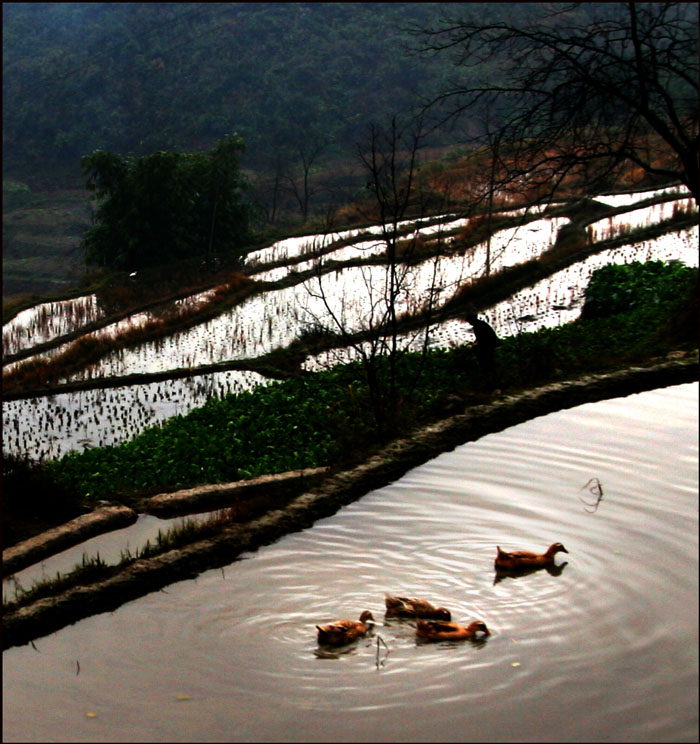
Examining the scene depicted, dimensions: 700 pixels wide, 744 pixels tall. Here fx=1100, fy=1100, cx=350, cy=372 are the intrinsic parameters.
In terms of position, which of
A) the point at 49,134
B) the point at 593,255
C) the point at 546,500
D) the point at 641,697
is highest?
the point at 49,134

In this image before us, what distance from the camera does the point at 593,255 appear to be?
17891 millimetres

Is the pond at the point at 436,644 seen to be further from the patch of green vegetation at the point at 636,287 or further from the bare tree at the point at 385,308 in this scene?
the patch of green vegetation at the point at 636,287

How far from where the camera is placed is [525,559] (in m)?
6.07

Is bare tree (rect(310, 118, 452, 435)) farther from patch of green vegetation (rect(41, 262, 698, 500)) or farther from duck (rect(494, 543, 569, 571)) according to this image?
duck (rect(494, 543, 569, 571))

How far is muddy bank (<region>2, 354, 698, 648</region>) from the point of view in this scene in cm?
630

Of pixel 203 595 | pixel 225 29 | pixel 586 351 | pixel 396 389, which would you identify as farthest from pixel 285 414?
pixel 225 29

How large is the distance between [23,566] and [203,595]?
67.1 inches

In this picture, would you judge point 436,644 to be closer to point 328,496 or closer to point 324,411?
point 328,496

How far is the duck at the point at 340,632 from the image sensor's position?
5326 millimetres

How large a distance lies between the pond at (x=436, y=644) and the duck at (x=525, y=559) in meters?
0.08

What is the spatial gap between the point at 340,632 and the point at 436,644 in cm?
47

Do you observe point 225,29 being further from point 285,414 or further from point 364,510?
point 364,510

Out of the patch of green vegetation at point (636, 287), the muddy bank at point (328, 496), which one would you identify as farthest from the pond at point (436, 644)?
the patch of green vegetation at point (636, 287)

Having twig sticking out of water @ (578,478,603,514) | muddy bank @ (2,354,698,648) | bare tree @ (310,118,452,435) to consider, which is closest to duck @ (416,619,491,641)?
twig sticking out of water @ (578,478,603,514)
